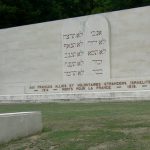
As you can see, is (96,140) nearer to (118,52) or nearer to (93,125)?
(93,125)

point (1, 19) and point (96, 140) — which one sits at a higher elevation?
point (1, 19)

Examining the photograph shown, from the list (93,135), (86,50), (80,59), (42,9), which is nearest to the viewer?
(93,135)

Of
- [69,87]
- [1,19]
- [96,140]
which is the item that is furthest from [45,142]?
[1,19]

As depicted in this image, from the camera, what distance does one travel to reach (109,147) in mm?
9195

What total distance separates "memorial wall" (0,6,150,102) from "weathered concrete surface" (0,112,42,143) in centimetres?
908

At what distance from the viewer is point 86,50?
22.8 metres

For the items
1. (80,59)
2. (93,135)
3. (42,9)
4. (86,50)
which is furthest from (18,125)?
(42,9)

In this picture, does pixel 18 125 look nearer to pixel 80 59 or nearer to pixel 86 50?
pixel 86 50

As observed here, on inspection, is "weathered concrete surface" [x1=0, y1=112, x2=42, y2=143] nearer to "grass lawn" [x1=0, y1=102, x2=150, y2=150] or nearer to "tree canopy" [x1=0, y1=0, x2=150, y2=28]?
"grass lawn" [x1=0, y1=102, x2=150, y2=150]

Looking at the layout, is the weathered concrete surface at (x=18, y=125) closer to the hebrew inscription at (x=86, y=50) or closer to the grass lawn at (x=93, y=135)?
the grass lawn at (x=93, y=135)

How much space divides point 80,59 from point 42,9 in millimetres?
19140

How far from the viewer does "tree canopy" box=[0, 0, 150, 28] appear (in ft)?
124

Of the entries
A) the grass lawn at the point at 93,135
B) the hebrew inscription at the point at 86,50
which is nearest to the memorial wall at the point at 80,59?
the hebrew inscription at the point at 86,50

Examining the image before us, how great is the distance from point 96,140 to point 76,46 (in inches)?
541
